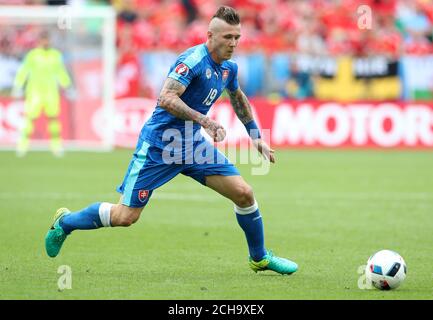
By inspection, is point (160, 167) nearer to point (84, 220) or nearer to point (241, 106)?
point (84, 220)

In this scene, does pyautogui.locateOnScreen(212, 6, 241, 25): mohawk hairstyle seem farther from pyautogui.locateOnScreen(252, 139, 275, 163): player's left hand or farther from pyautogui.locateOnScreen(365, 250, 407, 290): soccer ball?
pyautogui.locateOnScreen(365, 250, 407, 290): soccer ball

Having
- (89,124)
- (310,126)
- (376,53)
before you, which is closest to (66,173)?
(89,124)

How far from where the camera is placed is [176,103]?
7586mm

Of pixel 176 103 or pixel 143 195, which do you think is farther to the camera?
pixel 143 195

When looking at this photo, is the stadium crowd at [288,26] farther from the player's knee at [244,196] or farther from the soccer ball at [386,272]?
the soccer ball at [386,272]

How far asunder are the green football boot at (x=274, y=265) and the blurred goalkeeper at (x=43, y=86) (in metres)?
13.0

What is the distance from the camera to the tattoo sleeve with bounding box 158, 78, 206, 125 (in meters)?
7.56

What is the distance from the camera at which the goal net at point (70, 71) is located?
2169 centimetres

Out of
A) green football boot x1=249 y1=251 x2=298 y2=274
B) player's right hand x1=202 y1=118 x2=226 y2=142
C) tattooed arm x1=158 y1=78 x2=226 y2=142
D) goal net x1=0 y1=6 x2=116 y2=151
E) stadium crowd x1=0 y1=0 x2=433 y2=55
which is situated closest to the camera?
player's right hand x1=202 y1=118 x2=226 y2=142

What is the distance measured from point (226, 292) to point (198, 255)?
2002mm

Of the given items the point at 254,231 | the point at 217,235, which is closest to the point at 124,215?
the point at 254,231

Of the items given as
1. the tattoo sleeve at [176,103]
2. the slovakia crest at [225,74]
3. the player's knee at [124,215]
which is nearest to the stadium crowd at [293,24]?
the slovakia crest at [225,74]

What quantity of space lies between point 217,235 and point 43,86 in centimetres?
1103

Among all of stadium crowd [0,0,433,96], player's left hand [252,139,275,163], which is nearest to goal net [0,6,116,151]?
stadium crowd [0,0,433,96]
